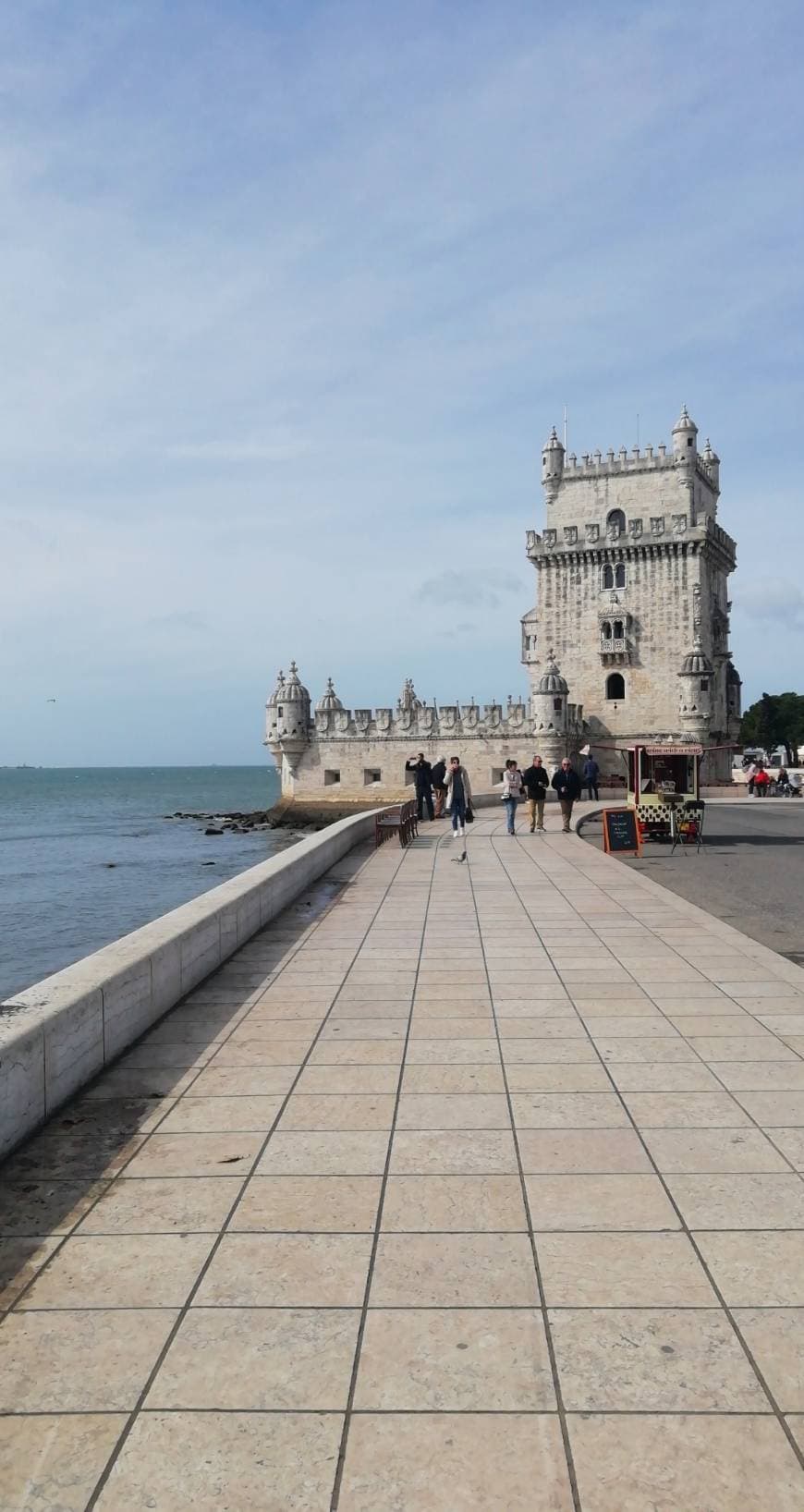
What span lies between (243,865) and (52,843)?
57.7 feet

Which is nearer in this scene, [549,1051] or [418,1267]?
[418,1267]

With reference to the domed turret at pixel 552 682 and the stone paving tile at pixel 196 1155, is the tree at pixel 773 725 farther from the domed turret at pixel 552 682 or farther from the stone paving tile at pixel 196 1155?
the stone paving tile at pixel 196 1155

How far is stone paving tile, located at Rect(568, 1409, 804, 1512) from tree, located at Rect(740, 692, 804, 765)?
104 m

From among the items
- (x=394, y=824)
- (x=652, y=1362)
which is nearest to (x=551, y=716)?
(x=394, y=824)

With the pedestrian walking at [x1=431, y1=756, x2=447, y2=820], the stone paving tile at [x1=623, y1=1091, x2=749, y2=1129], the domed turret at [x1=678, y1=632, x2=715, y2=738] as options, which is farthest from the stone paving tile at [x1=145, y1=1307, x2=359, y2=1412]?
the domed turret at [x1=678, y1=632, x2=715, y2=738]

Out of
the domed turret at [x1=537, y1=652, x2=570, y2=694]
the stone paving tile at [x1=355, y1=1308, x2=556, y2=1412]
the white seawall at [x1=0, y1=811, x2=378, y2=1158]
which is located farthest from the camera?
the domed turret at [x1=537, y1=652, x2=570, y2=694]

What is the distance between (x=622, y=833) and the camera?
17.6 m

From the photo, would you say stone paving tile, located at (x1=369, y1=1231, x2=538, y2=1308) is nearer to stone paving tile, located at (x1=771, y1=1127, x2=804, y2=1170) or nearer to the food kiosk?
stone paving tile, located at (x1=771, y1=1127, x2=804, y2=1170)

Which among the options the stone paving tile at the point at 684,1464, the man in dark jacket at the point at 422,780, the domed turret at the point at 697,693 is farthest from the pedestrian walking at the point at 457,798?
the domed turret at the point at 697,693

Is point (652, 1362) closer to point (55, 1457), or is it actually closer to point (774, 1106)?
point (55, 1457)

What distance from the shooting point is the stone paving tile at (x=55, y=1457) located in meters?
2.54

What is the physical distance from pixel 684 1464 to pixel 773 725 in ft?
357

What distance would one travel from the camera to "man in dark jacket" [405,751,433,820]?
79.1ft

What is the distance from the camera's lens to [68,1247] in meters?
3.76
